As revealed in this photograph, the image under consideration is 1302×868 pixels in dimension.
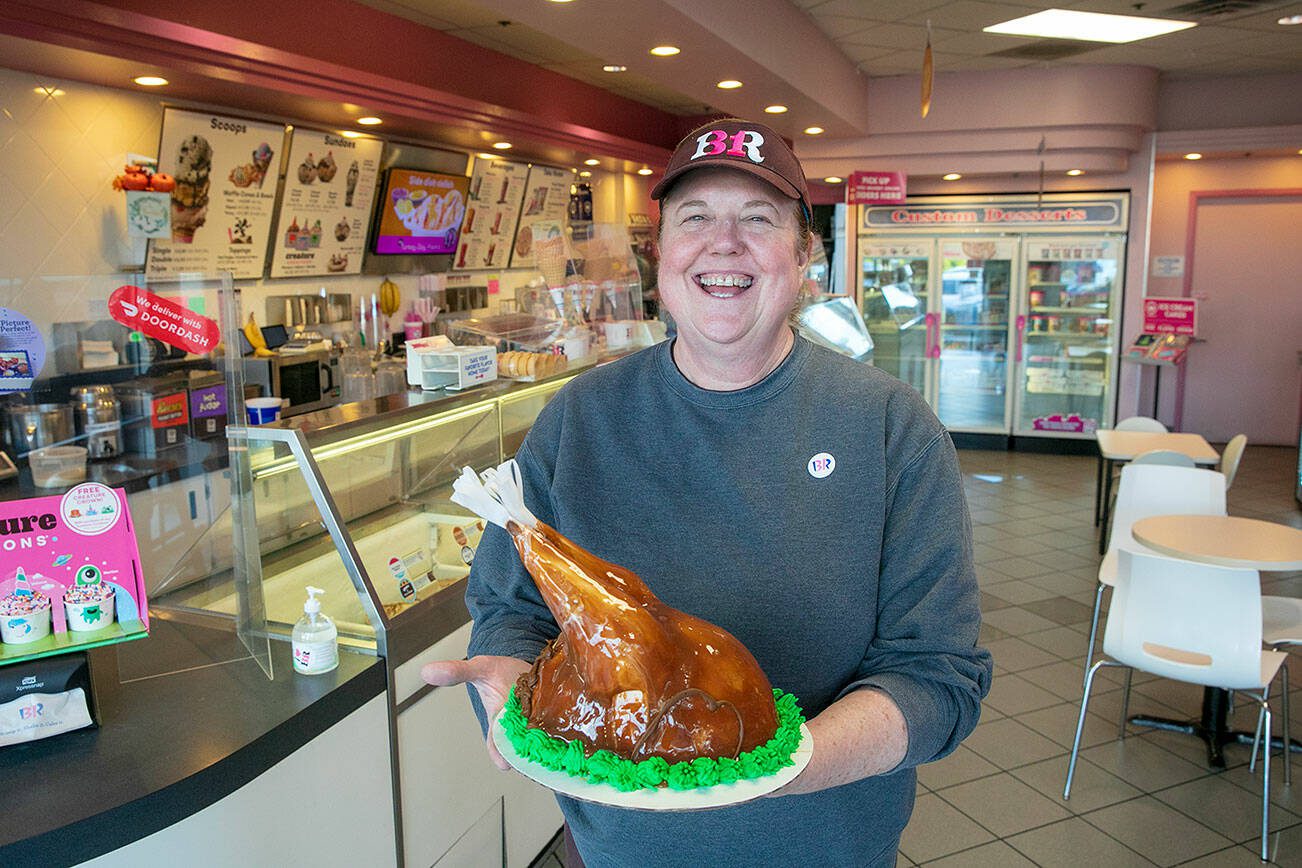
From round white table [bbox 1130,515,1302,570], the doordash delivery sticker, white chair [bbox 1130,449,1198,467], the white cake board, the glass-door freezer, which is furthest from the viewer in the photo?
the glass-door freezer

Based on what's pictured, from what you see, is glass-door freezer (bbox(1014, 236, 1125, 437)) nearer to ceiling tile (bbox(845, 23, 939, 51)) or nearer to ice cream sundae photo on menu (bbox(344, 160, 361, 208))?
ceiling tile (bbox(845, 23, 939, 51))

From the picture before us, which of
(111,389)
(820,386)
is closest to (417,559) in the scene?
(111,389)

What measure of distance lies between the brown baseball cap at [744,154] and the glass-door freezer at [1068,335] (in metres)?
8.94

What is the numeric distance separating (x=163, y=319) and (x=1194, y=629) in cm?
332

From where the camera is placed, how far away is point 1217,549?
3.47 meters

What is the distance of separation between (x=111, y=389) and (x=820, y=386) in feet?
4.98

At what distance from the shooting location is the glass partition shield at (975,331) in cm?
967

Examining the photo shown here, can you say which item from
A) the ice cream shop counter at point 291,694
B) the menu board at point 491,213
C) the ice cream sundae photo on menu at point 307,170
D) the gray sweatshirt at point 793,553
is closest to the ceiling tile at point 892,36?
the menu board at point 491,213

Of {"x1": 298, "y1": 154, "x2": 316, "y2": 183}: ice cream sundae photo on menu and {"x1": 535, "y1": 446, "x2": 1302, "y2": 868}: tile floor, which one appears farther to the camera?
{"x1": 298, "y1": 154, "x2": 316, "y2": 183}: ice cream sundae photo on menu

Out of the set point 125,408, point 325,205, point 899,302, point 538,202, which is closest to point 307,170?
point 325,205

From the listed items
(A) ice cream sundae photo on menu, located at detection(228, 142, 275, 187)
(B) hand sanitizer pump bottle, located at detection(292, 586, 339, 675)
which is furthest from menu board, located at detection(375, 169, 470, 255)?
(B) hand sanitizer pump bottle, located at detection(292, 586, 339, 675)

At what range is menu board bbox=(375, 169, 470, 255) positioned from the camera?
645cm

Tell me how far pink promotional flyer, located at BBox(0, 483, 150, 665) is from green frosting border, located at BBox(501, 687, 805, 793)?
115 cm

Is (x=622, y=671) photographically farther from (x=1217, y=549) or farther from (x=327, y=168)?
(x=327, y=168)
